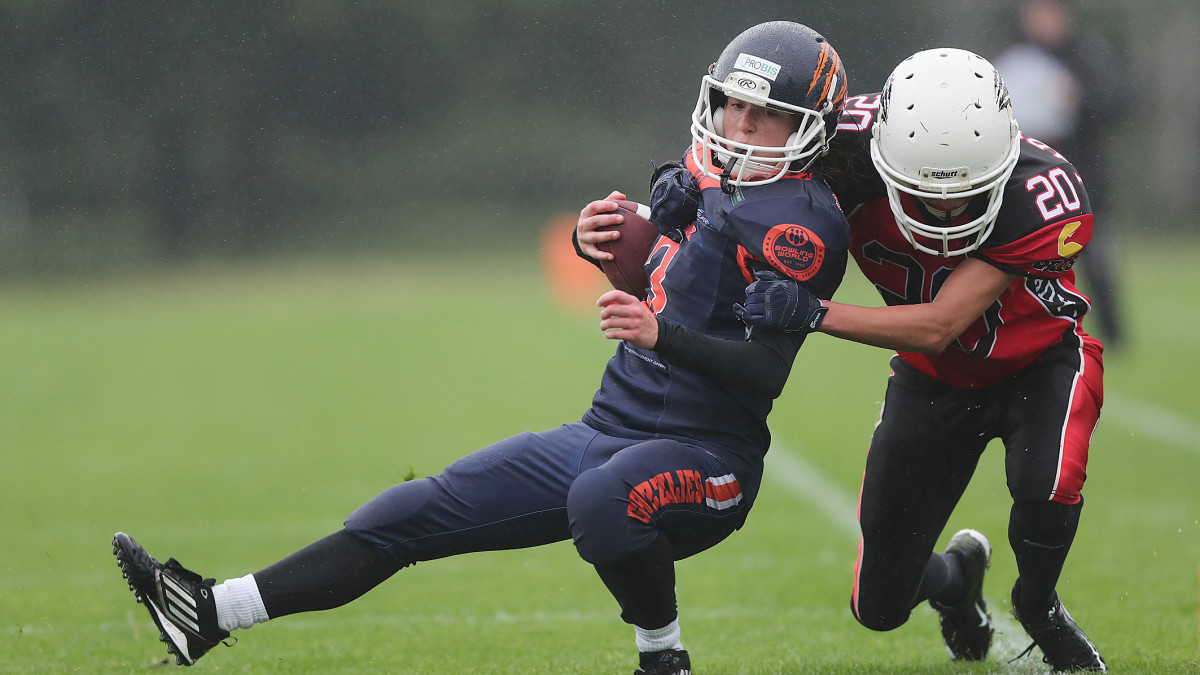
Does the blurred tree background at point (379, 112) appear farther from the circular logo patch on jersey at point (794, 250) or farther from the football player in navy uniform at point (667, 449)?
the circular logo patch on jersey at point (794, 250)

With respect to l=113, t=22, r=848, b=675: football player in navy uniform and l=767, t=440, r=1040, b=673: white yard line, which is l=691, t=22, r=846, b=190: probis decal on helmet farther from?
l=767, t=440, r=1040, b=673: white yard line

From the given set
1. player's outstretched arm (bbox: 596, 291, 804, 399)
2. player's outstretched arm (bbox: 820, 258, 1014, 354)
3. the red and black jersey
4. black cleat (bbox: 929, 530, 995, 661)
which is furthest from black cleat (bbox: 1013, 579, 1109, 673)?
player's outstretched arm (bbox: 596, 291, 804, 399)

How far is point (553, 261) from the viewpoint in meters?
16.2

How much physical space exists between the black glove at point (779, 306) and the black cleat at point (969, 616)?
129 centimetres

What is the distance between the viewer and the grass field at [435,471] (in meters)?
3.78

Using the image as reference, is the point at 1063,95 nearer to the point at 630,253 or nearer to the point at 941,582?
the point at 941,582

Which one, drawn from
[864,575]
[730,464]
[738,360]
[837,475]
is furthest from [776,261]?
[837,475]

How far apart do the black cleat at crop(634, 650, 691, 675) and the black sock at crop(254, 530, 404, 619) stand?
604mm

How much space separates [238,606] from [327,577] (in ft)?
0.69

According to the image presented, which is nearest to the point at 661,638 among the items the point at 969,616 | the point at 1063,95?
the point at 969,616

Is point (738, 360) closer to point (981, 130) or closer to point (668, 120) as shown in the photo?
point (981, 130)

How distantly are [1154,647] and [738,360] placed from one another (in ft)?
5.95

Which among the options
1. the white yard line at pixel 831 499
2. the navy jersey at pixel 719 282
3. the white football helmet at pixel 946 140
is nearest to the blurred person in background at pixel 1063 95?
the white yard line at pixel 831 499

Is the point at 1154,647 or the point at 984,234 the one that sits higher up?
the point at 984,234
